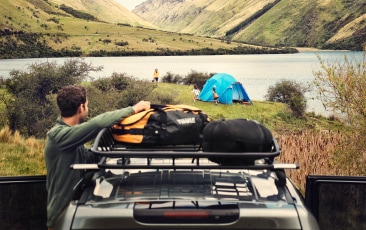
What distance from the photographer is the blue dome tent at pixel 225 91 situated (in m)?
41.0

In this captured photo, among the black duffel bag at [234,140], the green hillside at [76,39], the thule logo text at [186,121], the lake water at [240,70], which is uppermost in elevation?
the green hillside at [76,39]

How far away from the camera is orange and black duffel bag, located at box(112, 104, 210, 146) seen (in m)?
3.20

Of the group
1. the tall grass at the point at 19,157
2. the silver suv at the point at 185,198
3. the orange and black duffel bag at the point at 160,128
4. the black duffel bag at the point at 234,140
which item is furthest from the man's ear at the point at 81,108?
the tall grass at the point at 19,157

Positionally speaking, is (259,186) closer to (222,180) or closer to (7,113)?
A: (222,180)

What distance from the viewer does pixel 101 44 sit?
5600 inches

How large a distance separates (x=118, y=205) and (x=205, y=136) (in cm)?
66

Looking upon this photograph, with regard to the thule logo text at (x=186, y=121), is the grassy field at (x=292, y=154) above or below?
below

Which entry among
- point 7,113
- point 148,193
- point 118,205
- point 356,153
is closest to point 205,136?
point 148,193

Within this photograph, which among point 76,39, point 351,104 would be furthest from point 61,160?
point 76,39

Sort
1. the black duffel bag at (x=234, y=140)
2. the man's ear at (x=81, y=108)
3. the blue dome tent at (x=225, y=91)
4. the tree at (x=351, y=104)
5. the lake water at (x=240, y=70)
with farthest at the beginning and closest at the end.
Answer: the lake water at (x=240, y=70), the blue dome tent at (x=225, y=91), the tree at (x=351, y=104), the man's ear at (x=81, y=108), the black duffel bag at (x=234, y=140)

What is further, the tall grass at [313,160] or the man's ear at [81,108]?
the tall grass at [313,160]

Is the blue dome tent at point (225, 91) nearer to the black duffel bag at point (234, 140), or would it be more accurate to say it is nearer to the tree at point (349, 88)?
the tree at point (349, 88)

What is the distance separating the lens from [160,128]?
3.21 meters

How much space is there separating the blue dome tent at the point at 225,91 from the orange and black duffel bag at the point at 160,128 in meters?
37.5
